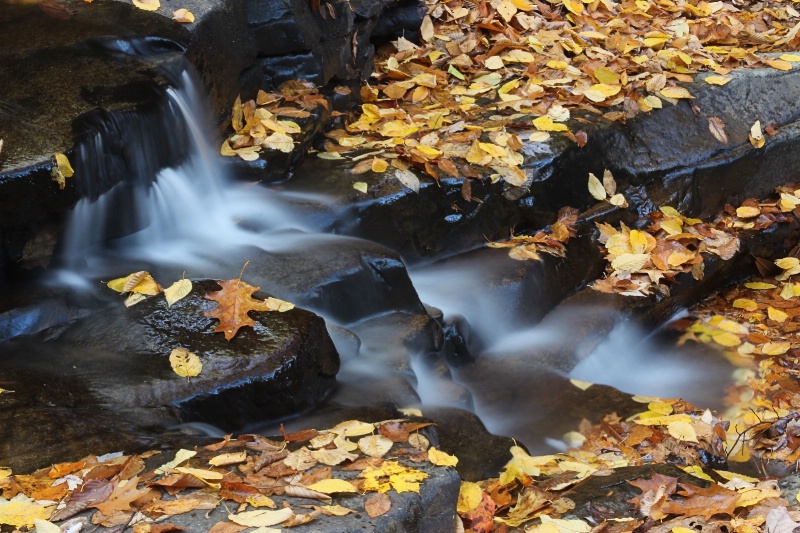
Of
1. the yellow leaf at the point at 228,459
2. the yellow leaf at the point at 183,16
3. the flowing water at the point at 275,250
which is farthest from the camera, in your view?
the yellow leaf at the point at 183,16

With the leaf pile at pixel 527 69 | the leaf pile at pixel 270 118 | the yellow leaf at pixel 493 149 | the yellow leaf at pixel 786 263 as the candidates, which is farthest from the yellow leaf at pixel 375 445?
the yellow leaf at pixel 786 263

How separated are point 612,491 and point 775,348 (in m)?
2.24

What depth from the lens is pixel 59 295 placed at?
11.7ft

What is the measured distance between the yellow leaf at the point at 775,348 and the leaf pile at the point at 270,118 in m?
2.68

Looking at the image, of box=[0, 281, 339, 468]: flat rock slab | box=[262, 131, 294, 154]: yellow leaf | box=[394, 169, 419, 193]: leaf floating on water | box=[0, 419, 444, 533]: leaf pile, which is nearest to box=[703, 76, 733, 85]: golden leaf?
box=[394, 169, 419, 193]: leaf floating on water

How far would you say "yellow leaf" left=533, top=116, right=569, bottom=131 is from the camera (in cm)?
517

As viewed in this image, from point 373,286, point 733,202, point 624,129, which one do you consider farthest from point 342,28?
point 733,202

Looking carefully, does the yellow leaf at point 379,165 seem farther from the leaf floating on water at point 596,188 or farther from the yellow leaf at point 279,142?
the leaf floating on water at point 596,188

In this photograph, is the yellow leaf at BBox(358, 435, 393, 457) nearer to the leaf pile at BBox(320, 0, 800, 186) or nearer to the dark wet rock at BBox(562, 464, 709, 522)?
the dark wet rock at BBox(562, 464, 709, 522)

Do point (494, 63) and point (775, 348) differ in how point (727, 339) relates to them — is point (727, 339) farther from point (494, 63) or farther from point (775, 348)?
point (494, 63)

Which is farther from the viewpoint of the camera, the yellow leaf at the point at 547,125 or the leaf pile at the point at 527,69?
the yellow leaf at the point at 547,125

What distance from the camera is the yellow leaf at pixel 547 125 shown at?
17.0 feet

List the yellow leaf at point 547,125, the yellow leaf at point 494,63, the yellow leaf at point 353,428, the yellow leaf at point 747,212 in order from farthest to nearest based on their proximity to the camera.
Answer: the yellow leaf at point 494,63
the yellow leaf at point 747,212
the yellow leaf at point 547,125
the yellow leaf at point 353,428

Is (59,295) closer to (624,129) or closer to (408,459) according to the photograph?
(408,459)
